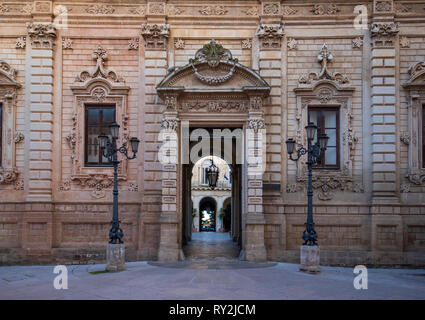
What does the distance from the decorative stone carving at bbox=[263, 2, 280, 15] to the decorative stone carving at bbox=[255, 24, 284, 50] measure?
0.48 meters

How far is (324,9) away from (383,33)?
2.14 m

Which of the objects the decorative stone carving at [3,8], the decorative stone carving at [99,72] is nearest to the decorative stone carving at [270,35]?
the decorative stone carving at [99,72]

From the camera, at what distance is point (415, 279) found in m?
13.1

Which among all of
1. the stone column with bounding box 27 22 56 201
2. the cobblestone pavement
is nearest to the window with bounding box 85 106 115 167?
the stone column with bounding box 27 22 56 201

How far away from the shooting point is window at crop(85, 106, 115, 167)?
16.2 metres

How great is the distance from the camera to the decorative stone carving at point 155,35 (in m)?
16.0

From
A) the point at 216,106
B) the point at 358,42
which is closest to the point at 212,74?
the point at 216,106

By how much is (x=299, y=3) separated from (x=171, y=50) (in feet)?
15.3

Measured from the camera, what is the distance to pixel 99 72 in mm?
16125

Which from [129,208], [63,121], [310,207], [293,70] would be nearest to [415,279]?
[310,207]

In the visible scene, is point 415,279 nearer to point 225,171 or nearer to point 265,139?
point 265,139

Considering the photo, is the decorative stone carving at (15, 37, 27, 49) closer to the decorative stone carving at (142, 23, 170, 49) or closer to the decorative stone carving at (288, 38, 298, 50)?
the decorative stone carving at (142, 23, 170, 49)

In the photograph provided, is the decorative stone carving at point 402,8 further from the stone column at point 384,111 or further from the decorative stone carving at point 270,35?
the decorative stone carving at point 270,35

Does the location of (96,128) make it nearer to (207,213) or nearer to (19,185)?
(19,185)
